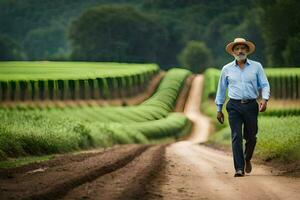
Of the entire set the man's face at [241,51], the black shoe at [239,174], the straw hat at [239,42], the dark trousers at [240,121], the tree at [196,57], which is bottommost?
the tree at [196,57]

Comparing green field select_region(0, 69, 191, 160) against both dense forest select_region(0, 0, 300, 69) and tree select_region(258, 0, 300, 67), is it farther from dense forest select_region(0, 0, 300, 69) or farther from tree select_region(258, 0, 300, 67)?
dense forest select_region(0, 0, 300, 69)

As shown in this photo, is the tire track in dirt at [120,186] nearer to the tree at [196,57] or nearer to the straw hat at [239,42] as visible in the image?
the straw hat at [239,42]

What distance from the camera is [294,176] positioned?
1360 centimetres

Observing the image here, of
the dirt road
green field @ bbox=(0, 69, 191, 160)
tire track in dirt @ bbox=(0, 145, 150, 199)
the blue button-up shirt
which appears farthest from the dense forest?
the blue button-up shirt

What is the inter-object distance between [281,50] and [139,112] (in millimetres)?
46649

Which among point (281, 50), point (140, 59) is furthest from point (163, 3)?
point (281, 50)

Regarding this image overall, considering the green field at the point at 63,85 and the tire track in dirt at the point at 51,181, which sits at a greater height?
the tire track in dirt at the point at 51,181

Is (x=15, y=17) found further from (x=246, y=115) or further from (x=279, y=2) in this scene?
(x=246, y=115)

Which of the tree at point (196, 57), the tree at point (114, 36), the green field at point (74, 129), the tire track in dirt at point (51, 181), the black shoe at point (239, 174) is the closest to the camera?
the tire track in dirt at point (51, 181)

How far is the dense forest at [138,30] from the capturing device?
130 m

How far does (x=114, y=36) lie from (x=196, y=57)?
15.9 m

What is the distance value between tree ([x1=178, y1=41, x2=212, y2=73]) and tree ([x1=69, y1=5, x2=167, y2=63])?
7.17 m

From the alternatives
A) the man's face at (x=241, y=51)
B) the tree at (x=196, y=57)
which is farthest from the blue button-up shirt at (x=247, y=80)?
the tree at (x=196, y=57)

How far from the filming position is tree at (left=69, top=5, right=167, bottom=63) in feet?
426
